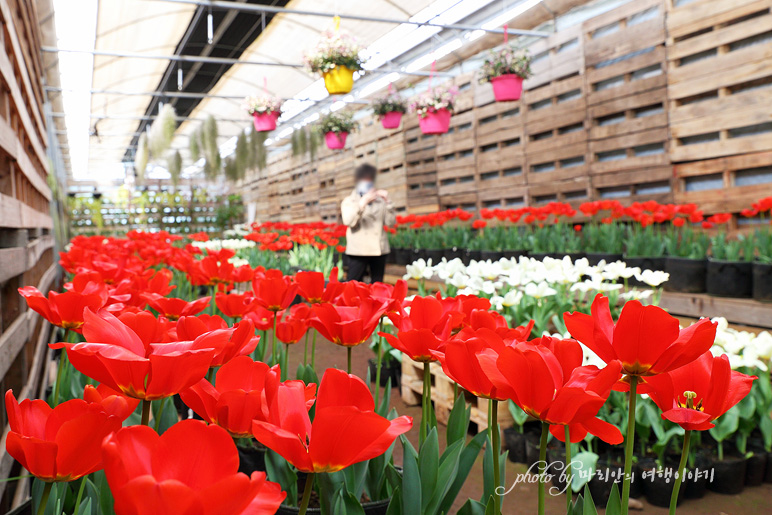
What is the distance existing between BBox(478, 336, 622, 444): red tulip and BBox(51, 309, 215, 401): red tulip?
25 centimetres

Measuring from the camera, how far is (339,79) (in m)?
5.54

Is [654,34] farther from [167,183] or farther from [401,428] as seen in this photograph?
[167,183]

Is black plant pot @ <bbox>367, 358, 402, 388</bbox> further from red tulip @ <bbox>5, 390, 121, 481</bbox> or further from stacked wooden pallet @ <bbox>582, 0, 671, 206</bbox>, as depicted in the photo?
stacked wooden pallet @ <bbox>582, 0, 671, 206</bbox>

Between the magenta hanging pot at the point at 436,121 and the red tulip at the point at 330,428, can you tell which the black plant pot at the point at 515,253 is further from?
the red tulip at the point at 330,428

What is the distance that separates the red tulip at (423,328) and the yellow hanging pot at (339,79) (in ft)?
16.5

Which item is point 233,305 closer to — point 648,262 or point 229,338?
point 229,338

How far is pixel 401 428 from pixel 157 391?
212 millimetres

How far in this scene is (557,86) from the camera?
6789mm

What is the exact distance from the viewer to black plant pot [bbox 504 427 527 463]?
2055 millimetres


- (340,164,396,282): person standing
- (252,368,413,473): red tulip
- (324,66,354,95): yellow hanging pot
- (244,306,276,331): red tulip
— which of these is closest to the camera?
(252,368,413,473): red tulip

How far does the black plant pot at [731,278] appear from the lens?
3289 millimetres

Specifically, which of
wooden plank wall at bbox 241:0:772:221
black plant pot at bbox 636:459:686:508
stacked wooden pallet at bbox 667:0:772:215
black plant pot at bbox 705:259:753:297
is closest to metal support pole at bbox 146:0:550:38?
wooden plank wall at bbox 241:0:772:221

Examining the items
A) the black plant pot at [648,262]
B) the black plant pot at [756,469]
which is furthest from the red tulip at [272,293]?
the black plant pot at [648,262]

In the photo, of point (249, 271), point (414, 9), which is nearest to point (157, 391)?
point (249, 271)
